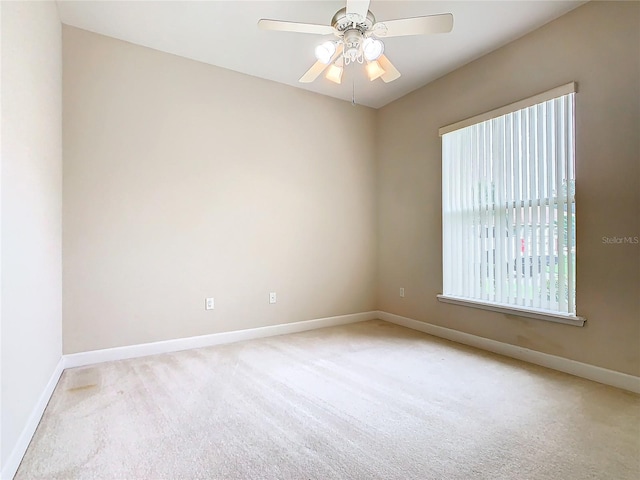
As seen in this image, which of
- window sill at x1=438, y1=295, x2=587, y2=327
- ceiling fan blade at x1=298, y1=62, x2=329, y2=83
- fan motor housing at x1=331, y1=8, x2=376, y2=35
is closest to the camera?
fan motor housing at x1=331, y1=8, x2=376, y2=35

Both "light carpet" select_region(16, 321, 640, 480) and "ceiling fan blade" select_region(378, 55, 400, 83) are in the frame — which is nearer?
"light carpet" select_region(16, 321, 640, 480)

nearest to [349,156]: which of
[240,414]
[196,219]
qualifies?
[196,219]

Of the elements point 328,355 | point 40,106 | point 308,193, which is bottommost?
point 328,355

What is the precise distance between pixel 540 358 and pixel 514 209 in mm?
1270

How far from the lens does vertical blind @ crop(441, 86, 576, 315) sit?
2.75 meters

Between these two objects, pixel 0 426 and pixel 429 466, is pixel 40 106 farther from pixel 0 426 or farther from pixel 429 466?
pixel 429 466

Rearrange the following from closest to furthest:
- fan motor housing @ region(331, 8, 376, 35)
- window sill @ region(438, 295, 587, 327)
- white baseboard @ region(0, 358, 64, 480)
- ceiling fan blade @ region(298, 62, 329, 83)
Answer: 1. white baseboard @ region(0, 358, 64, 480)
2. fan motor housing @ region(331, 8, 376, 35)
3. ceiling fan blade @ region(298, 62, 329, 83)
4. window sill @ region(438, 295, 587, 327)

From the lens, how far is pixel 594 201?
258 centimetres

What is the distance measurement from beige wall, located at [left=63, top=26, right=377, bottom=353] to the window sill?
1.40 m

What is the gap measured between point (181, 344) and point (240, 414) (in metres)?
1.53

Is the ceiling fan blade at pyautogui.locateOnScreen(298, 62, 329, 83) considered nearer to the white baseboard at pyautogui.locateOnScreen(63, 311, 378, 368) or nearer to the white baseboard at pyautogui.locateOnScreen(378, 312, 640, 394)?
the white baseboard at pyautogui.locateOnScreen(63, 311, 378, 368)

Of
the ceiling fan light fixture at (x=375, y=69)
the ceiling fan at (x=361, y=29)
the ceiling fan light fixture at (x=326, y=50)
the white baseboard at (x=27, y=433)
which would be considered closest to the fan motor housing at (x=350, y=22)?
the ceiling fan at (x=361, y=29)

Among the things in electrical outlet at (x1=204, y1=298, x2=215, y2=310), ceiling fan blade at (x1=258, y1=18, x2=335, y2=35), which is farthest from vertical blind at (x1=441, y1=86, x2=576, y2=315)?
electrical outlet at (x1=204, y1=298, x2=215, y2=310)

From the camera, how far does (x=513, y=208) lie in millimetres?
3105
